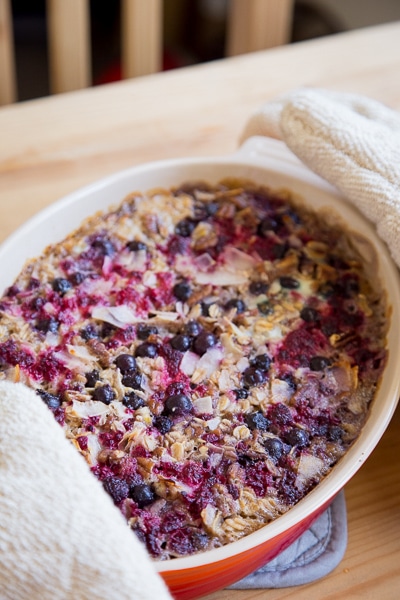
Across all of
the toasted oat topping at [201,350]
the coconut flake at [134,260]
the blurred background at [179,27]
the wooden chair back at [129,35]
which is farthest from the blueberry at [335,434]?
the blurred background at [179,27]

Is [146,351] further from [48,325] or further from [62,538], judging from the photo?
[62,538]

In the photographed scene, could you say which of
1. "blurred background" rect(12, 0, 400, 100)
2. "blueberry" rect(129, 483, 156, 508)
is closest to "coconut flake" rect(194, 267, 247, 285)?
"blueberry" rect(129, 483, 156, 508)

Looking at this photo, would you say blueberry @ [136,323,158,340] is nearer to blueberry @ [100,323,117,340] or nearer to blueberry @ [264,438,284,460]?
blueberry @ [100,323,117,340]

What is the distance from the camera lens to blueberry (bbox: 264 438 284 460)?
2.83ft

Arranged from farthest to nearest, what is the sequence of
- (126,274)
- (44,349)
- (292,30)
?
1. (292,30)
2. (126,274)
3. (44,349)

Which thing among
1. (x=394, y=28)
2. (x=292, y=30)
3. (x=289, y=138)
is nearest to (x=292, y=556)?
(x=289, y=138)

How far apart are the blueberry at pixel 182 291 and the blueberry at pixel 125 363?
0.40ft

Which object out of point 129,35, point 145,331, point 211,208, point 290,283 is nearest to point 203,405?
point 145,331

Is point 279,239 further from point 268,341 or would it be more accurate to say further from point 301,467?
point 301,467

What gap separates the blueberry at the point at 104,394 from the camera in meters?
0.89

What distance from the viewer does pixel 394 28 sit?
1652 millimetres

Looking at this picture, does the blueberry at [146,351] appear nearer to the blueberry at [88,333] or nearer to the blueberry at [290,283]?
the blueberry at [88,333]

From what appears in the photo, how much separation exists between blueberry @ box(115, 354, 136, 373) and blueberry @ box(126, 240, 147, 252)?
0.18 metres

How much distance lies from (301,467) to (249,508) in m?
0.08
